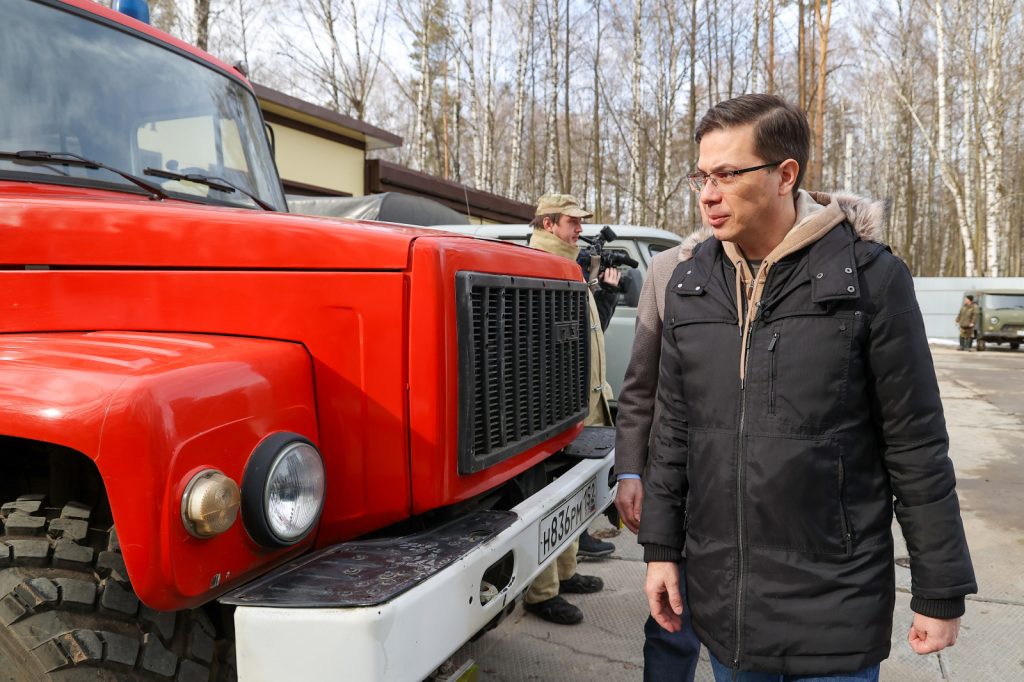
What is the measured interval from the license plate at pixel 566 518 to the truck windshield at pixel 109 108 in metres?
1.62

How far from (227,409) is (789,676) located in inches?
57.8

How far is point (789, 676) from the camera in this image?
1843mm

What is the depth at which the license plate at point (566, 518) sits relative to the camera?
245cm

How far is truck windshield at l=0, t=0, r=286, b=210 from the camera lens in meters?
2.45

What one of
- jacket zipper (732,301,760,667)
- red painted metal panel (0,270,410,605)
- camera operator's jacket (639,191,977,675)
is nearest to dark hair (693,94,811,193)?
camera operator's jacket (639,191,977,675)

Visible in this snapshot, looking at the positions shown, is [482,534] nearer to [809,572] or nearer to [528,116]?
[809,572]

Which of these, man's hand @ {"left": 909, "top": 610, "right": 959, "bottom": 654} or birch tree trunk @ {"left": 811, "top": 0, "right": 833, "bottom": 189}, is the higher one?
birch tree trunk @ {"left": 811, "top": 0, "right": 833, "bottom": 189}

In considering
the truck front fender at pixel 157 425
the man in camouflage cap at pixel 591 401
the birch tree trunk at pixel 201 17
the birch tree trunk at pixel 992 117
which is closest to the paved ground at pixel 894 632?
the man in camouflage cap at pixel 591 401

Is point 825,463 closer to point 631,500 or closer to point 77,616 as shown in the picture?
point 631,500

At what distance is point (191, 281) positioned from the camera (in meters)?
2.17

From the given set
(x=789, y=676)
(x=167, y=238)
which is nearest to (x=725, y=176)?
(x=789, y=676)

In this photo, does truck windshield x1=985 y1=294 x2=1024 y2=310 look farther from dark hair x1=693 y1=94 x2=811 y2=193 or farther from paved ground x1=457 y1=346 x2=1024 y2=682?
dark hair x1=693 y1=94 x2=811 y2=193

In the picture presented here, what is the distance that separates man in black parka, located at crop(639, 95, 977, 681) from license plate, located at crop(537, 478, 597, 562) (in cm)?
62

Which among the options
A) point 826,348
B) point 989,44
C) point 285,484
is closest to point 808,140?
point 826,348
